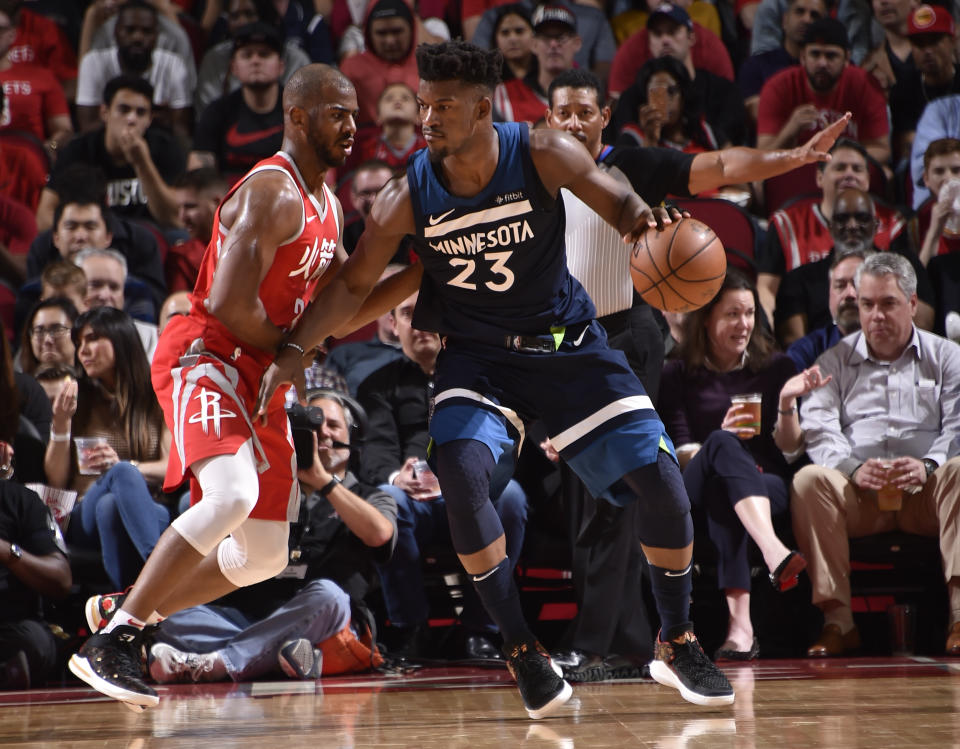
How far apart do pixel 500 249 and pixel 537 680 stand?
1.28m

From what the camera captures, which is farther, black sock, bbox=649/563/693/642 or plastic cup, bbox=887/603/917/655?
Result: plastic cup, bbox=887/603/917/655

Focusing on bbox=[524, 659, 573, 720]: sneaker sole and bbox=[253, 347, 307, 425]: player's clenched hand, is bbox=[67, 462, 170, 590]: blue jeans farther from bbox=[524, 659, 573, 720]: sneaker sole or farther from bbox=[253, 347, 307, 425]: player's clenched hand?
bbox=[524, 659, 573, 720]: sneaker sole

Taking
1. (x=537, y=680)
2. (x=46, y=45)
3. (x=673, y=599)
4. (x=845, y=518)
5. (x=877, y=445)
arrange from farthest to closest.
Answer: (x=46, y=45) < (x=877, y=445) < (x=845, y=518) < (x=673, y=599) < (x=537, y=680)

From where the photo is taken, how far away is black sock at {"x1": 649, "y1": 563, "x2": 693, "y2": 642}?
356 cm

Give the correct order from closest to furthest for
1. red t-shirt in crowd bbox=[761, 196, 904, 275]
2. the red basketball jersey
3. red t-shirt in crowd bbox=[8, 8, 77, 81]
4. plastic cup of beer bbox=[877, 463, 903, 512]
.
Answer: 1. the red basketball jersey
2. plastic cup of beer bbox=[877, 463, 903, 512]
3. red t-shirt in crowd bbox=[761, 196, 904, 275]
4. red t-shirt in crowd bbox=[8, 8, 77, 81]

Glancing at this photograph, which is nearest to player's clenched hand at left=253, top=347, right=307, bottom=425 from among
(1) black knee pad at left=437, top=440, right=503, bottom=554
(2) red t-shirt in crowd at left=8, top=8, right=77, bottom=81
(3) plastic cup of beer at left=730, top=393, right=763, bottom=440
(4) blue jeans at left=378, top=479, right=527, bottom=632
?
(1) black knee pad at left=437, top=440, right=503, bottom=554

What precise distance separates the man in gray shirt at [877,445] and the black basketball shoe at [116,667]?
286cm

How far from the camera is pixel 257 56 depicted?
809cm

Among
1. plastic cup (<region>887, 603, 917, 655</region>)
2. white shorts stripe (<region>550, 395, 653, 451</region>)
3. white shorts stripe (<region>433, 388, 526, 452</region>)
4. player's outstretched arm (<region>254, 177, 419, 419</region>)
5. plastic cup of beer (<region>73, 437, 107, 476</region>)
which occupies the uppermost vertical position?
player's outstretched arm (<region>254, 177, 419, 419</region>)

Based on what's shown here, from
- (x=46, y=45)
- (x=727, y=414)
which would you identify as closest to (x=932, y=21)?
(x=727, y=414)

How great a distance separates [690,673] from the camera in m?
3.46

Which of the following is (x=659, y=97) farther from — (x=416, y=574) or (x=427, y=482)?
(x=416, y=574)

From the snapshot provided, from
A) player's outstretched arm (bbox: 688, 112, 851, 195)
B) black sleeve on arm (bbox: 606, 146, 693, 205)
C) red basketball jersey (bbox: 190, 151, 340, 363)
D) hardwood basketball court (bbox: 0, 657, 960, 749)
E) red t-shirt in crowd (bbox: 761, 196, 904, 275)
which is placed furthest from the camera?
red t-shirt in crowd (bbox: 761, 196, 904, 275)

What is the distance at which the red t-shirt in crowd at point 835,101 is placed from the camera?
808 cm
